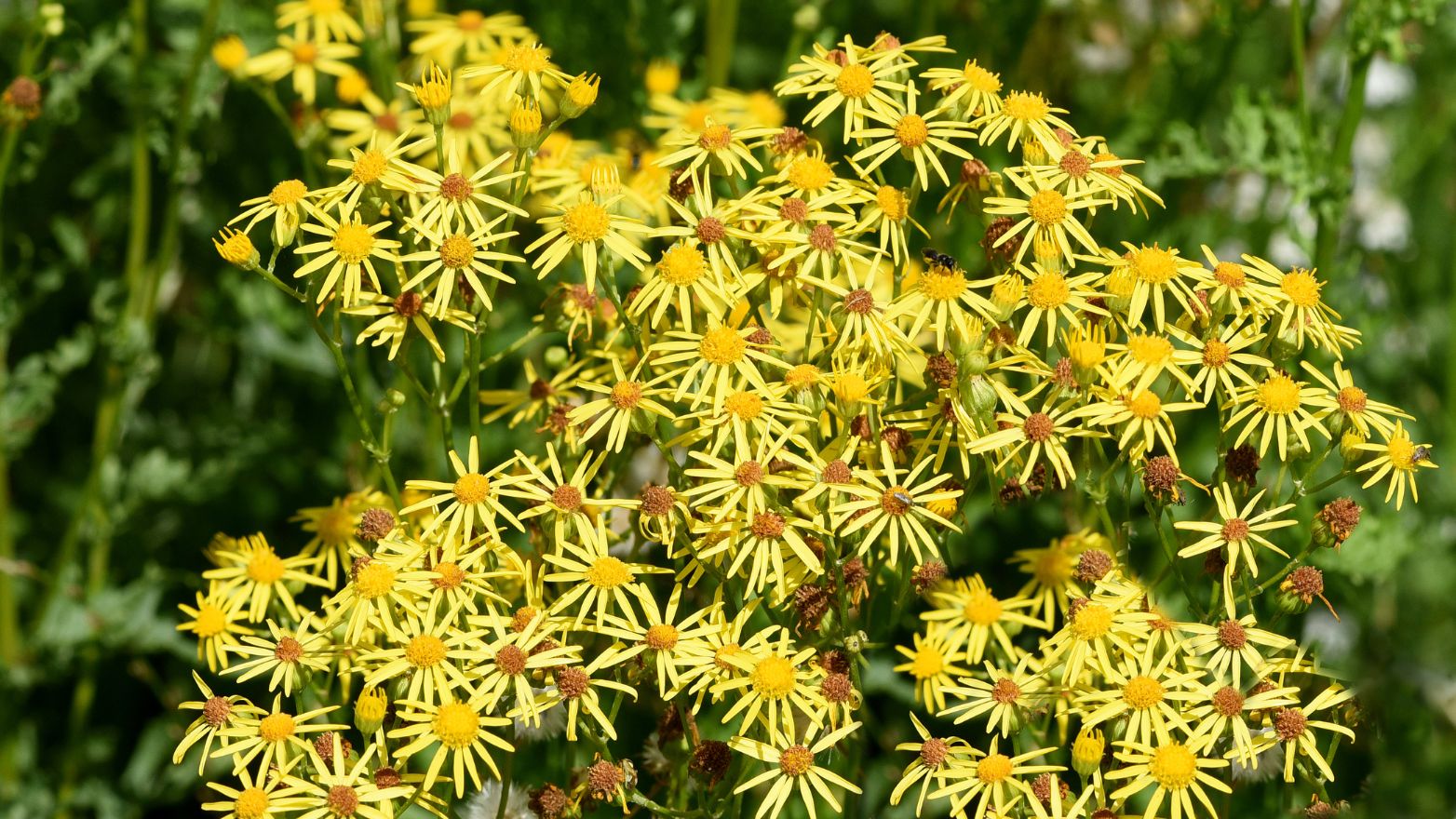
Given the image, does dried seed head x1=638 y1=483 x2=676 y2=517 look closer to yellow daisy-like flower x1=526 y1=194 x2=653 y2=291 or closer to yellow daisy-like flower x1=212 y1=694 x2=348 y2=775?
yellow daisy-like flower x1=526 y1=194 x2=653 y2=291

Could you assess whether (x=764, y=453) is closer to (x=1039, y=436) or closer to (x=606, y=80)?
(x=1039, y=436)

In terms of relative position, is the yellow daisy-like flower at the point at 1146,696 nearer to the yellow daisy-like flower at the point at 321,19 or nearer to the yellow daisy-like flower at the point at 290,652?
A: the yellow daisy-like flower at the point at 290,652

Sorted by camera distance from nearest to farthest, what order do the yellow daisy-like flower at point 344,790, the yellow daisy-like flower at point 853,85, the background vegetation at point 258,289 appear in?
the yellow daisy-like flower at point 344,790 → the yellow daisy-like flower at point 853,85 → the background vegetation at point 258,289

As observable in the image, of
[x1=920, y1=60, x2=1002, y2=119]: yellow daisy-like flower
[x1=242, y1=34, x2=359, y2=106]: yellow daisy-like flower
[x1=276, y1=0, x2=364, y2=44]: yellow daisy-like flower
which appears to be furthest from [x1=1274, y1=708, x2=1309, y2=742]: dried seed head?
[x1=276, y1=0, x2=364, y2=44]: yellow daisy-like flower

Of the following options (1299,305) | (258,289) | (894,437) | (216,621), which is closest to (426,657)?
(216,621)

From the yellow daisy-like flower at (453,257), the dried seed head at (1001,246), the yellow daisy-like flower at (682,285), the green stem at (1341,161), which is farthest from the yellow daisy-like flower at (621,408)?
the green stem at (1341,161)

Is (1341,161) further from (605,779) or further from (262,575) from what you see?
(262,575)

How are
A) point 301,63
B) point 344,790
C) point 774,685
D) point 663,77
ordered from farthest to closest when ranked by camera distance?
point 663,77, point 301,63, point 774,685, point 344,790
